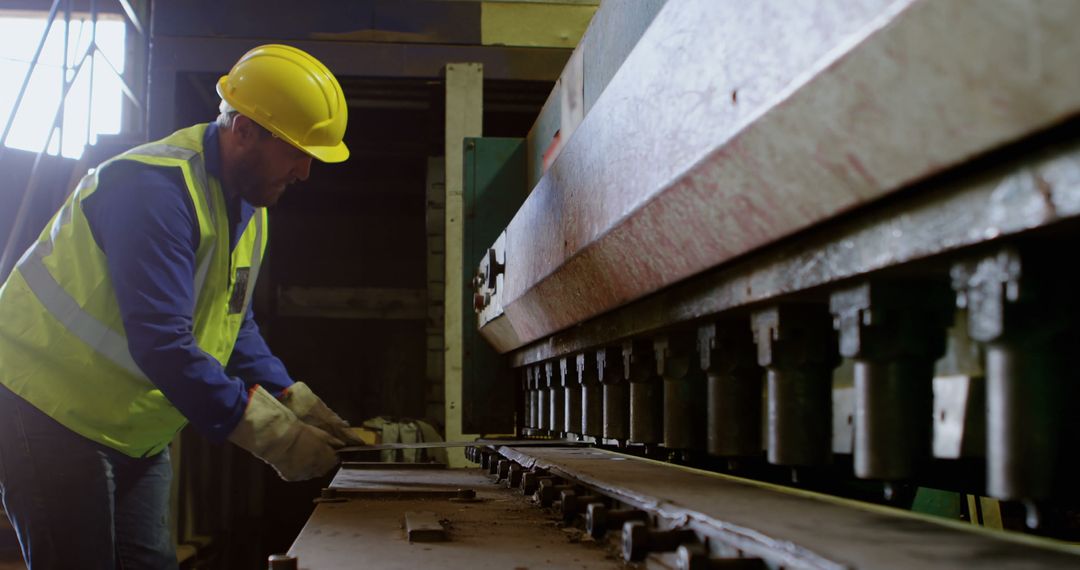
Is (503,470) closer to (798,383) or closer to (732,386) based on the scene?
(732,386)

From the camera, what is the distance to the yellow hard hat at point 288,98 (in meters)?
2.70

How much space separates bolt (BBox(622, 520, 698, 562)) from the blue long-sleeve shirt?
1.35m

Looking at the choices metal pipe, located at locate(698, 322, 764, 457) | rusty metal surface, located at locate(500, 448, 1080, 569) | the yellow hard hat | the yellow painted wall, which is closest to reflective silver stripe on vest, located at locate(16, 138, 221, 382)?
the yellow hard hat

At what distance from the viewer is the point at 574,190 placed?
6.05 feet

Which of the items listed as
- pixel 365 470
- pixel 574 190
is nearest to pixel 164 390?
pixel 365 470

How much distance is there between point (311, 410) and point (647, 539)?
1.85 metres

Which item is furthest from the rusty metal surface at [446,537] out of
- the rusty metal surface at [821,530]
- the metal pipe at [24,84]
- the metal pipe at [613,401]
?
the metal pipe at [24,84]

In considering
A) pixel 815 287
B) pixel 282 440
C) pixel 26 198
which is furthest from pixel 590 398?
pixel 26 198

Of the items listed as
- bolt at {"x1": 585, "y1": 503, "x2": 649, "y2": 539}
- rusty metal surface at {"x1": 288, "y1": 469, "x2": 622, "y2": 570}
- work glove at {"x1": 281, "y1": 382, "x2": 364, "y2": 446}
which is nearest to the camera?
rusty metal surface at {"x1": 288, "y1": 469, "x2": 622, "y2": 570}

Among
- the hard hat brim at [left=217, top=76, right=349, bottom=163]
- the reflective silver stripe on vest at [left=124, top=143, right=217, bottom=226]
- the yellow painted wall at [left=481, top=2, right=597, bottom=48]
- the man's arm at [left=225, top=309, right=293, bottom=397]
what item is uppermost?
the yellow painted wall at [left=481, top=2, right=597, bottom=48]

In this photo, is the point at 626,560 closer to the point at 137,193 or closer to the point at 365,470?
the point at 137,193

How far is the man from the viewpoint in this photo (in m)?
2.24

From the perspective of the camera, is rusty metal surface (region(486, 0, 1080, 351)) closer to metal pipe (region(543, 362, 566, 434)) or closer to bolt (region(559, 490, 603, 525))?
bolt (region(559, 490, 603, 525))

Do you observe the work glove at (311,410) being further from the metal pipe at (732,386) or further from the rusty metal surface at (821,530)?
the metal pipe at (732,386)
